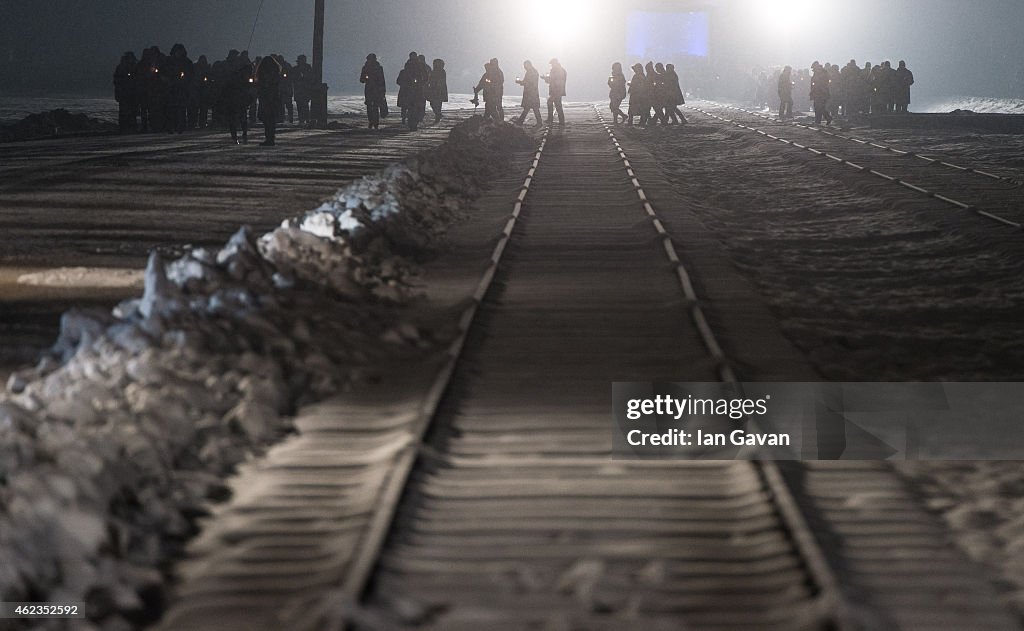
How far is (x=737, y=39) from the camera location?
10612 cm

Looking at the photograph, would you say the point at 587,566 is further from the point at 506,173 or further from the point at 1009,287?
the point at 506,173

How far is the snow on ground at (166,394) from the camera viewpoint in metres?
4.80

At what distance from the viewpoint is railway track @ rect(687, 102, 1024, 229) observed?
648 inches

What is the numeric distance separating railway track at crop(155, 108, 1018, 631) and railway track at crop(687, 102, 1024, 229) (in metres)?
8.85

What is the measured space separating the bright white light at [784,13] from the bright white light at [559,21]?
12777 millimetres

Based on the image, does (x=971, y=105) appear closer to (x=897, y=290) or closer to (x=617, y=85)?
(x=617, y=85)

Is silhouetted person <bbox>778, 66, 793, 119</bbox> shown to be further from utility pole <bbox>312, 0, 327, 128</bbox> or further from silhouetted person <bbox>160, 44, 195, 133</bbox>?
silhouetted person <bbox>160, 44, 195, 133</bbox>

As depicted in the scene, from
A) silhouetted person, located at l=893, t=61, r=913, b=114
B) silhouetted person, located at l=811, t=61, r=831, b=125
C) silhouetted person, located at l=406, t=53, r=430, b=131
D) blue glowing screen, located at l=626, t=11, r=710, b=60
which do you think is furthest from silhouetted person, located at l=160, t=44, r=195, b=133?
blue glowing screen, located at l=626, t=11, r=710, b=60

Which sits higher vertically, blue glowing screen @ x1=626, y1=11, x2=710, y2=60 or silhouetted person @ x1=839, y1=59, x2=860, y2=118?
blue glowing screen @ x1=626, y1=11, x2=710, y2=60

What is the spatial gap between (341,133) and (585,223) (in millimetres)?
19666

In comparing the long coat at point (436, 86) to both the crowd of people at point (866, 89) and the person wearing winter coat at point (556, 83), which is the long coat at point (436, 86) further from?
the crowd of people at point (866, 89)

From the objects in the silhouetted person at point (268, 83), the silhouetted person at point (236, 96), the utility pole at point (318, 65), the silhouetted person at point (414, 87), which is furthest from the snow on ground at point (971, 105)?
the silhouetted person at point (268, 83)

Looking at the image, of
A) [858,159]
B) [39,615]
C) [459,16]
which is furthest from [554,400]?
[459,16]

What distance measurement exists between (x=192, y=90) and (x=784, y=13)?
80.2 metres
